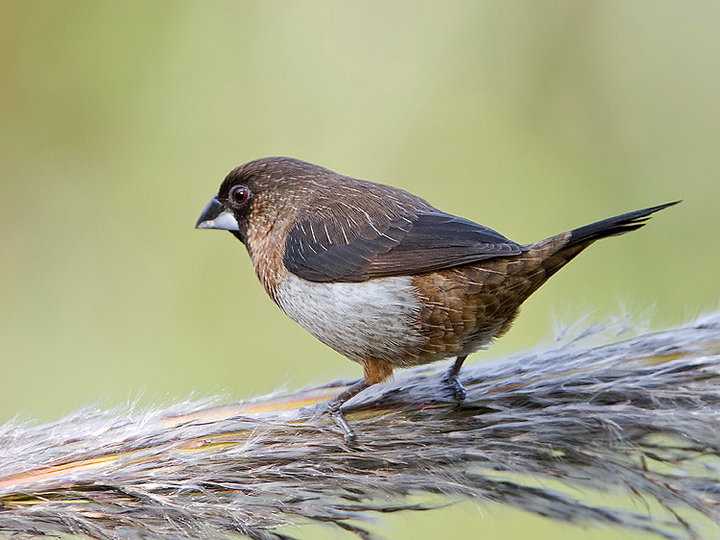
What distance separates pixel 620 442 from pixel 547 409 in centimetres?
20

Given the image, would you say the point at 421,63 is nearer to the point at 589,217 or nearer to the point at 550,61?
the point at 550,61

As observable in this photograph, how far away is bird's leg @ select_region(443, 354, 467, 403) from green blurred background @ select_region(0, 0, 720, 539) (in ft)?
4.53

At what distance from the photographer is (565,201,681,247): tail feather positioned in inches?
88.0

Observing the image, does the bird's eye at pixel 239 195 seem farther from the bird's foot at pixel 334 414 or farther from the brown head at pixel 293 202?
the bird's foot at pixel 334 414

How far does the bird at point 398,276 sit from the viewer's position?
264 centimetres

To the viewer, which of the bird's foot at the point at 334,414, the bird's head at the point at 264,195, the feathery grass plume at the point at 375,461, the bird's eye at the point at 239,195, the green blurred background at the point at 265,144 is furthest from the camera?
the green blurred background at the point at 265,144

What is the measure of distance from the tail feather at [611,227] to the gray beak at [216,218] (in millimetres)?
1414

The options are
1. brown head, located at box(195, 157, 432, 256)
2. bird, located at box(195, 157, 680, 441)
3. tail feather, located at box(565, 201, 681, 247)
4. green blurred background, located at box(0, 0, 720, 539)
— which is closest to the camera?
tail feather, located at box(565, 201, 681, 247)

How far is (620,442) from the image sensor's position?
1.99 metres

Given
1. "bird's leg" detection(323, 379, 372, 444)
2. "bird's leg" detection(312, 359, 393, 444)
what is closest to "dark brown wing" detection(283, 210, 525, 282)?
"bird's leg" detection(312, 359, 393, 444)

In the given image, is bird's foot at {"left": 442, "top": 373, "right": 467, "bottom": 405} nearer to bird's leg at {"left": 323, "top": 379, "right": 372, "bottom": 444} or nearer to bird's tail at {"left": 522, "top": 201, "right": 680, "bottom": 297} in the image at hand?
bird's leg at {"left": 323, "top": 379, "right": 372, "bottom": 444}

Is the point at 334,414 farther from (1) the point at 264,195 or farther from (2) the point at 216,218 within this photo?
(2) the point at 216,218

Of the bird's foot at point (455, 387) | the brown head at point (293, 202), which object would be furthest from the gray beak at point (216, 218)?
the bird's foot at point (455, 387)

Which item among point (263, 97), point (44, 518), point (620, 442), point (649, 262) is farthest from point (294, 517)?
point (263, 97)
